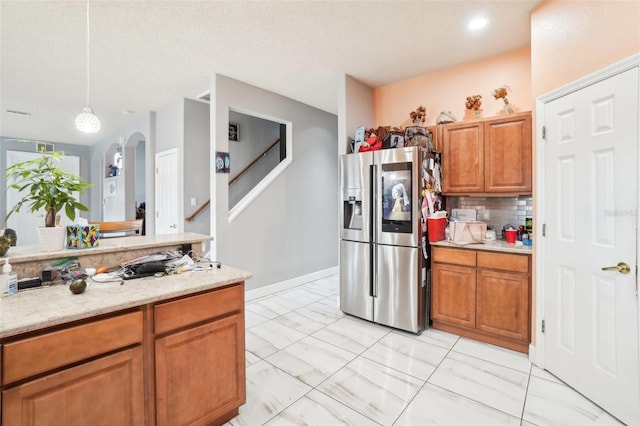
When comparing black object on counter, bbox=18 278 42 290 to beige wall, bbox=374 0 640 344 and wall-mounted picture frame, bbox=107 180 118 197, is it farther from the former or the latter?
wall-mounted picture frame, bbox=107 180 118 197

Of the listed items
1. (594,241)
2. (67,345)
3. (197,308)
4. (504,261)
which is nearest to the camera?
(67,345)

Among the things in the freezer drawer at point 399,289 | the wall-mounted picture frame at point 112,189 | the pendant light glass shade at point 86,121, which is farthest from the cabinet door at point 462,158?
the wall-mounted picture frame at point 112,189

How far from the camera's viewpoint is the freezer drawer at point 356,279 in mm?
3186

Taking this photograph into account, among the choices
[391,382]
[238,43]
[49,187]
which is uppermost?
[238,43]

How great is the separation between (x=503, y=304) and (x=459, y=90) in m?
2.34

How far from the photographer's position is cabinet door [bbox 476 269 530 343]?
2488mm

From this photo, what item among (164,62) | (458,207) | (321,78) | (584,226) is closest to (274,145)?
(321,78)

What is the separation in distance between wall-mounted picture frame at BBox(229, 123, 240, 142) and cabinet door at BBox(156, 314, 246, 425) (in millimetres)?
3667

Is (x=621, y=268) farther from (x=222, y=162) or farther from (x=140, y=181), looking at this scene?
(x=140, y=181)

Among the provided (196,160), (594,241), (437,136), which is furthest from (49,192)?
(594,241)

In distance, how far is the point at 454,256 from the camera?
2.84 meters

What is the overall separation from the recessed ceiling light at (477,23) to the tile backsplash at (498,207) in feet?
5.39

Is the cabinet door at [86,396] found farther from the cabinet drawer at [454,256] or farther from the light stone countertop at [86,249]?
the cabinet drawer at [454,256]

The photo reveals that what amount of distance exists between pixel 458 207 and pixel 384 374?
202 centimetres
